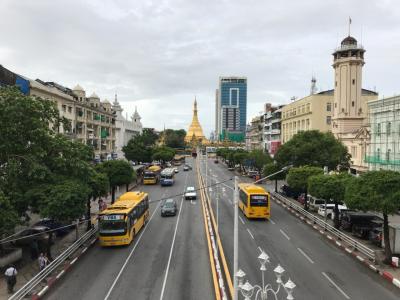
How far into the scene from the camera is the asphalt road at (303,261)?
18891 mm

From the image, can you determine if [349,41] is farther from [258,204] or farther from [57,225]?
[57,225]

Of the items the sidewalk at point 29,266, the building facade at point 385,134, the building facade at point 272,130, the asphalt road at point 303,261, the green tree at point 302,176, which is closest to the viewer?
the asphalt road at point 303,261

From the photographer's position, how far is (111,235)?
85.8ft

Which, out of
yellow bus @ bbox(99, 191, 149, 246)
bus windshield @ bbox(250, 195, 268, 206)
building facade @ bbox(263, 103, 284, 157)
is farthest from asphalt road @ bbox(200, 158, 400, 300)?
building facade @ bbox(263, 103, 284, 157)

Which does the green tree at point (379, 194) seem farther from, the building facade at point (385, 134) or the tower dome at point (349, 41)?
the tower dome at point (349, 41)

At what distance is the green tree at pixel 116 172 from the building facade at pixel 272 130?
2596 inches

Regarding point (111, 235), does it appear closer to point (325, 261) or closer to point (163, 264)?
point (163, 264)

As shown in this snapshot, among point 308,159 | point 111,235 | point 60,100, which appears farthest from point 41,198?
point 60,100

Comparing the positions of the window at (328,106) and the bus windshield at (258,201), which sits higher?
the window at (328,106)

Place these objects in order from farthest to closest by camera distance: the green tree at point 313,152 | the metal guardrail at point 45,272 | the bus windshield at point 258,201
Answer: the green tree at point 313,152 < the bus windshield at point 258,201 < the metal guardrail at point 45,272

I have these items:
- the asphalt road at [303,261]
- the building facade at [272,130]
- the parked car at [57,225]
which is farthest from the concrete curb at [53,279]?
the building facade at [272,130]

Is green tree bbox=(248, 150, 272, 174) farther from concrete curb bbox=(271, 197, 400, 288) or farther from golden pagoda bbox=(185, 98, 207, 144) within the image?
golden pagoda bbox=(185, 98, 207, 144)

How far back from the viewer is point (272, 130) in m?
113

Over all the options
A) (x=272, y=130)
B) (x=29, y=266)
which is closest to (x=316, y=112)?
(x=272, y=130)
